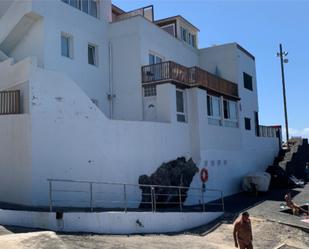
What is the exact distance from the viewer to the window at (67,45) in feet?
74.8

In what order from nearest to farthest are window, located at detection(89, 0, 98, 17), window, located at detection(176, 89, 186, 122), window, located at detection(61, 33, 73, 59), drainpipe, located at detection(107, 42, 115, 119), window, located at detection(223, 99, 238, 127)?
window, located at detection(61, 33, 73, 59) < window, located at detection(176, 89, 186, 122) < window, located at detection(89, 0, 98, 17) < drainpipe, located at detection(107, 42, 115, 119) < window, located at detection(223, 99, 238, 127)

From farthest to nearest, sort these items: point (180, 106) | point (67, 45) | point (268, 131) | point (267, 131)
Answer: point (268, 131) → point (267, 131) → point (180, 106) → point (67, 45)

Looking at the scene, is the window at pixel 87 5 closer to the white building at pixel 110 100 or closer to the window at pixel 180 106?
the white building at pixel 110 100

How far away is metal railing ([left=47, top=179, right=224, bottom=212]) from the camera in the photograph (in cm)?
1652

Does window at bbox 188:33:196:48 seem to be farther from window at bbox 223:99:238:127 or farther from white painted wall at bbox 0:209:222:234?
white painted wall at bbox 0:209:222:234

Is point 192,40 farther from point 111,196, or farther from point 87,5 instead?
point 111,196

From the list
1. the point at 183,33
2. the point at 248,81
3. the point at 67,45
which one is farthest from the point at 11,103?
the point at 248,81

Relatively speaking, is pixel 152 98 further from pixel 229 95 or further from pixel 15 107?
pixel 15 107

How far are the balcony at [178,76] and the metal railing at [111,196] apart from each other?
19.3 ft

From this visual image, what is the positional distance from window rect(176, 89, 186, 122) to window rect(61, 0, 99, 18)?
6.45m

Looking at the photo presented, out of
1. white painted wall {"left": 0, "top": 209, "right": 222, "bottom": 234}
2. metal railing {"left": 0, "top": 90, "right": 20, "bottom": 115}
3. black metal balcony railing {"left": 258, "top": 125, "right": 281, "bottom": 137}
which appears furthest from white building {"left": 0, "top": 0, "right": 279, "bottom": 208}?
black metal balcony railing {"left": 258, "top": 125, "right": 281, "bottom": 137}

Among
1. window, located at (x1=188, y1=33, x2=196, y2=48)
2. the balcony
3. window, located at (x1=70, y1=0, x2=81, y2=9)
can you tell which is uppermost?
window, located at (x1=188, y1=33, x2=196, y2=48)

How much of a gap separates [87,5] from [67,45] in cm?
333

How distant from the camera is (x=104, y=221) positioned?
14.5 metres
